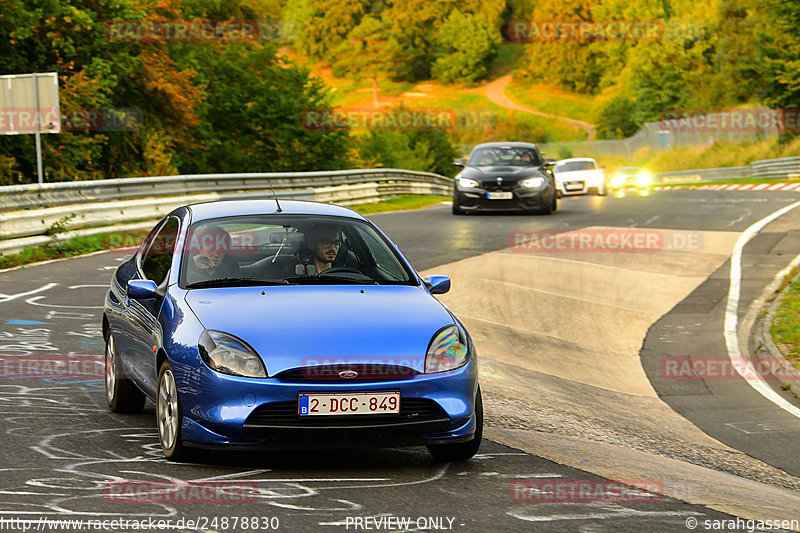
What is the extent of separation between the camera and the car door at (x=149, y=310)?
680 centimetres

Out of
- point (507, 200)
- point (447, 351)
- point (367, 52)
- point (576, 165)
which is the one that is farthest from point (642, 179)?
point (367, 52)

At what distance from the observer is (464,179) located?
26766 millimetres

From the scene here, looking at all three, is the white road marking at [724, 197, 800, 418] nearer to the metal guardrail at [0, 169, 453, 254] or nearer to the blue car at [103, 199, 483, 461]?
the blue car at [103, 199, 483, 461]

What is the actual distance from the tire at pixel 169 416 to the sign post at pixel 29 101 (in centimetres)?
1457

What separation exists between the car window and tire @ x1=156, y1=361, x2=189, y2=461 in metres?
0.99

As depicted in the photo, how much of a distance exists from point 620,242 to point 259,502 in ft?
55.1

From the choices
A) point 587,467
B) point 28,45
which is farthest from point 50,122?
point 587,467

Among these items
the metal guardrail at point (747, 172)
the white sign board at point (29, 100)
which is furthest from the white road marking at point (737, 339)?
the metal guardrail at point (747, 172)

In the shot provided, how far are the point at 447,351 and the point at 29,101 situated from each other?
1588 centimetres

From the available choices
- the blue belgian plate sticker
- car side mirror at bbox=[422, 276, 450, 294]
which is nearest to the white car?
car side mirror at bbox=[422, 276, 450, 294]

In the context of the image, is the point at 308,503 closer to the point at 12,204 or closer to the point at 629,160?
the point at 12,204

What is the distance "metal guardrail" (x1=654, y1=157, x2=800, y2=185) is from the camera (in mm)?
48938

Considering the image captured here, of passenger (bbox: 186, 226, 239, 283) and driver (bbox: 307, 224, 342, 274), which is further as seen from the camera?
driver (bbox: 307, 224, 342, 274)

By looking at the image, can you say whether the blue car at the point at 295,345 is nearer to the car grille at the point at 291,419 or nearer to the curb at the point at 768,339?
the car grille at the point at 291,419
